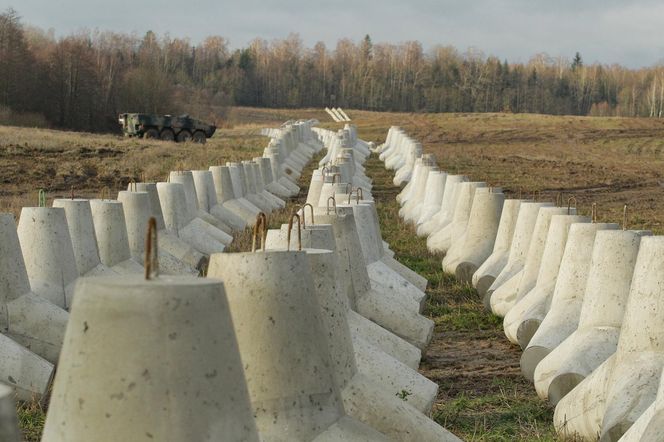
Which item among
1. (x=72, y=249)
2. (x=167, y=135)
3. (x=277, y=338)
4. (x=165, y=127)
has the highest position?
(x=277, y=338)

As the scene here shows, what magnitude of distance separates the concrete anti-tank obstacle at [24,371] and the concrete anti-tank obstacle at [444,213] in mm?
7707

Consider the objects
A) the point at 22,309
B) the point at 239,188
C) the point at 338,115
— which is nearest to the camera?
the point at 22,309

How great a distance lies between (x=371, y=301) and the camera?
285 inches

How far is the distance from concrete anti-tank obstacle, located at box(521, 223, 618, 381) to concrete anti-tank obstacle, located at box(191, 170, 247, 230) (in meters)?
6.75

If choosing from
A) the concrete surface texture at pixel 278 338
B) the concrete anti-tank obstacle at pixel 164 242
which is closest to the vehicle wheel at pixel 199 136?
the concrete anti-tank obstacle at pixel 164 242

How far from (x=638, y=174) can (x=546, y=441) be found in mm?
18542

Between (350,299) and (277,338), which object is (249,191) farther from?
(277,338)

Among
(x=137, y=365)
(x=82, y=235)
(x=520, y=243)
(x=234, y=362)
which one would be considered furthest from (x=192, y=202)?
(x=137, y=365)

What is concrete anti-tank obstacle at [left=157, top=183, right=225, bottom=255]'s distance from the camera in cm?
1084

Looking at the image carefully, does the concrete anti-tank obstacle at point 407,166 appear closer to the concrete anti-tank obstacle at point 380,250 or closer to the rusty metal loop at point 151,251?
the concrete anti-tank obstacle at point 380,250

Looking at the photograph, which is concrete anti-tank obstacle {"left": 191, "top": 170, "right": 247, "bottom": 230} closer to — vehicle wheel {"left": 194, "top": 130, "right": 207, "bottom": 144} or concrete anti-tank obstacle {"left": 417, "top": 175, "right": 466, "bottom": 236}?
concrete anti-tank obstacle {"left": 417, "top": 175, "right": 466, "bottom": 236}

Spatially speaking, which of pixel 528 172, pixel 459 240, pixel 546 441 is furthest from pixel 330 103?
pixel 546 441

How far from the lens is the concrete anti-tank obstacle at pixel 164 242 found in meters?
8.81

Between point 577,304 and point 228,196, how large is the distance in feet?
27.0
